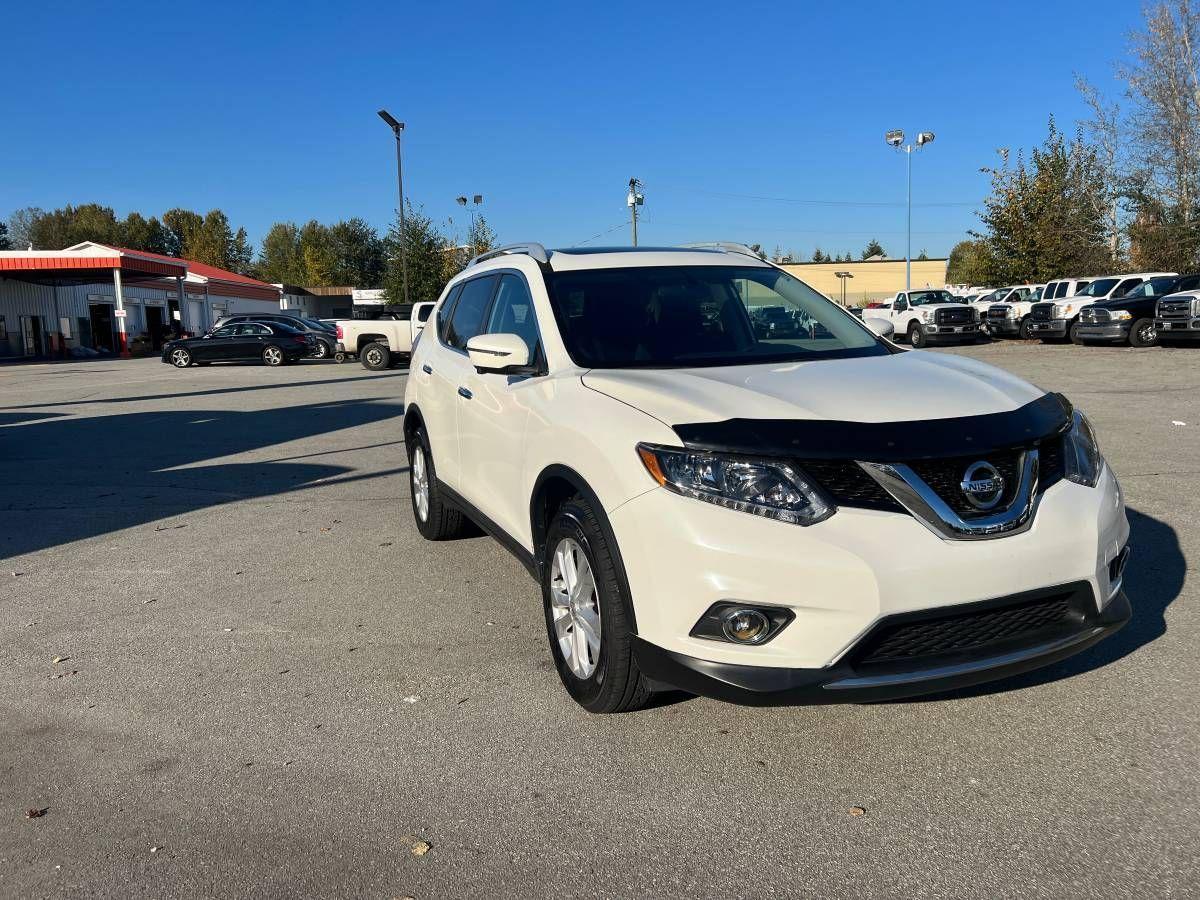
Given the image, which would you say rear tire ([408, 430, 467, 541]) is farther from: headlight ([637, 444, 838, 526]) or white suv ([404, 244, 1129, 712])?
headlight ([637, 444, 838, 526])

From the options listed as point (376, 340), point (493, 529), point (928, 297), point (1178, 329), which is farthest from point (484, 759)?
→ point (928, 297)

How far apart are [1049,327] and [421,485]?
25585 millimetres

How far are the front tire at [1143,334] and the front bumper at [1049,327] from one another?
8.63ft

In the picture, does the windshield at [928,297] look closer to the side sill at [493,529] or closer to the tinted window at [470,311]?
the tinted window at [470,311]

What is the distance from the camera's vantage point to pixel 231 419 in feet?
47.3

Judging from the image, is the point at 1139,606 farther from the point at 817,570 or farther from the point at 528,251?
the point at 528,251

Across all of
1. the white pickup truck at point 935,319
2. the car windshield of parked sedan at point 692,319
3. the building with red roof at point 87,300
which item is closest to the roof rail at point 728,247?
the car windshield of parked sedan at point 692,319

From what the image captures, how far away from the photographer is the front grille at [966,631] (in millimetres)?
2905

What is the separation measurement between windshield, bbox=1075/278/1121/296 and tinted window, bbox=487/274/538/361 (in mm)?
26776

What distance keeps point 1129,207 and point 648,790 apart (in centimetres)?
4437

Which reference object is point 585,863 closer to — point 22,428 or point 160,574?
point 160,574

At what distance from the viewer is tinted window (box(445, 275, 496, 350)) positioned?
531 cm

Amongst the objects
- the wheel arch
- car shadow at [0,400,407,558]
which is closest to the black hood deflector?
the wheel arch

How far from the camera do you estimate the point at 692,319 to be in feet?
14.8
